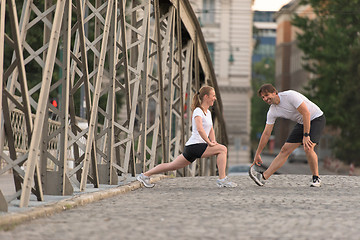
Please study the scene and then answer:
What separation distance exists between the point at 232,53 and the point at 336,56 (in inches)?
1061

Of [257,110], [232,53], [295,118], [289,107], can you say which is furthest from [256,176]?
[257,110]

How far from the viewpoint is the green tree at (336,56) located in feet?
161

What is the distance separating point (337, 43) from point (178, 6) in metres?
32.6

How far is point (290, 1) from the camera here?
473 ft

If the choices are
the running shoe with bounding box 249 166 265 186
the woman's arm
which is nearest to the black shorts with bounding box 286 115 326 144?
the running shoe with bounding box 249 166 265 186

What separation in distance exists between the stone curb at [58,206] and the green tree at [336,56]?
37.4m

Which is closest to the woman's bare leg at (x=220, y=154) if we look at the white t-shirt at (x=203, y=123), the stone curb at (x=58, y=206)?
the white t-shirt at (x=203, y=123)

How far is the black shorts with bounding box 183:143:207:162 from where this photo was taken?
1346 centimetres

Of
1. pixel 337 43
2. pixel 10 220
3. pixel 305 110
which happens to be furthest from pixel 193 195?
pixel 337 43

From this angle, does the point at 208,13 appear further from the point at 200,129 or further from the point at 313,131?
the point at 200,129

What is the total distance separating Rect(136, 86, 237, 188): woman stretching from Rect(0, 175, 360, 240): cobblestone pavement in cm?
38

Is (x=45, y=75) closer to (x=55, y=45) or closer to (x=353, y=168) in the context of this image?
(x=55, y=45)

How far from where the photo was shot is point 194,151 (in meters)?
13.5

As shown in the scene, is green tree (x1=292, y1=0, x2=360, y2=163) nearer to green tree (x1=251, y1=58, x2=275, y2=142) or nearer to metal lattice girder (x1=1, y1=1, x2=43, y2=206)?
metal lattice girder (x1=1, y1=1, x2=43, y2=206)
